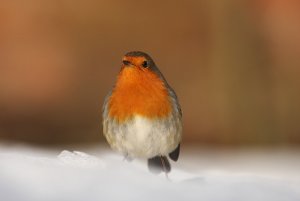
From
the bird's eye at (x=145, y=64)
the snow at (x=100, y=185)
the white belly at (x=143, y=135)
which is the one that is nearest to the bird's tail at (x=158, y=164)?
the white belly at (x=143, y=135)

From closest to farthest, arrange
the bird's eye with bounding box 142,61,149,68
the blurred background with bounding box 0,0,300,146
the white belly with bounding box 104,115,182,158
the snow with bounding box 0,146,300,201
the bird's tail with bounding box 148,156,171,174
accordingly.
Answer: the snow with bounding box 0,146,300,201, the white belly with bounding box 104,115,182,158, the bird's eye with bounding box 142,61,149,68, the bird's tail with bounding box 148,156,171,174, the blurred background with bounding box 0,0,300,146

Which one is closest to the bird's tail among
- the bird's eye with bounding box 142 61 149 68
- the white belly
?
the white belly

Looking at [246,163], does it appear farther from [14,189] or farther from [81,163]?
[14,189]

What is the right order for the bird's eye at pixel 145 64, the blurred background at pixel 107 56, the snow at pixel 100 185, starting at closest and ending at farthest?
the snow at pixel 100 185 → the bird's eye at pixel 145 64 → the blurred background at pixel 107 56

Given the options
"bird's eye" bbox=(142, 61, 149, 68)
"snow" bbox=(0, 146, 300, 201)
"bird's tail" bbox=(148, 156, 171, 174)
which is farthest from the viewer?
"bird's tail" bbox=(148, 156, 171, 174)

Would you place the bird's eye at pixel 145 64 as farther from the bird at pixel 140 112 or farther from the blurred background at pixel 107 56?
the blurred background at pixel 107 56

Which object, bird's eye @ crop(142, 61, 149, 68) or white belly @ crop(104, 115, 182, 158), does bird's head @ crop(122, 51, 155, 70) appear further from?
white belly @ crop(104, 115, 182, 158)

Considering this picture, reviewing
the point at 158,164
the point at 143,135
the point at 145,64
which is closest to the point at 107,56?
the point at 158,164

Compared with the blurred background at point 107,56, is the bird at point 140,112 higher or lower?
higher

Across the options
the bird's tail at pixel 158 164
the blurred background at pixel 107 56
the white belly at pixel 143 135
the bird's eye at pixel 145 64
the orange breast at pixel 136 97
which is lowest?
the blurred background at pixel 107 56
